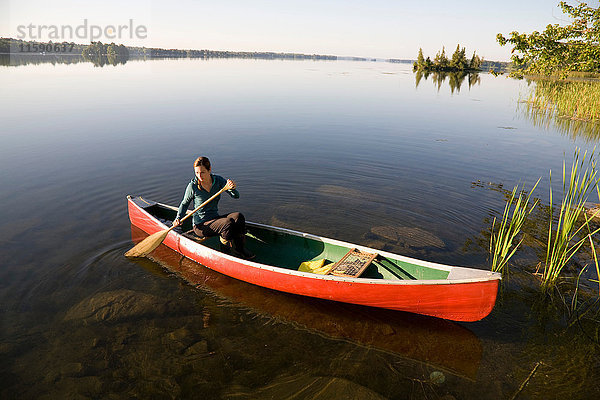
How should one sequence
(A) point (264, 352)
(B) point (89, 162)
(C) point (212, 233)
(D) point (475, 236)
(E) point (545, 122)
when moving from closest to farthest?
1. (A) point (264, 352)
2. (C) point (212, 233)
3. (D) point (475, 236)
4. (B) point (89, 162)
5. (E) point (545, 122)

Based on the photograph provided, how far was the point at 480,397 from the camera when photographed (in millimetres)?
4250

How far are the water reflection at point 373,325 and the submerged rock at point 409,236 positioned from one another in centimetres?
246

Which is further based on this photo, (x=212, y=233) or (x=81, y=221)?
(x=81, y=221)

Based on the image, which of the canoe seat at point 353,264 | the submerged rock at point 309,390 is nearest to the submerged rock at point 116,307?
the submerged rock at point 309,390

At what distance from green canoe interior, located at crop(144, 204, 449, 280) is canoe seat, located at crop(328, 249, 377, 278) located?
0.13 m

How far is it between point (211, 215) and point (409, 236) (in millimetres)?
4388

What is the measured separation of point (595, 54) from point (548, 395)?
25.9 feet

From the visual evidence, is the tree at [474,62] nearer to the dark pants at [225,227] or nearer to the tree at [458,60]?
the tree at [458,60]

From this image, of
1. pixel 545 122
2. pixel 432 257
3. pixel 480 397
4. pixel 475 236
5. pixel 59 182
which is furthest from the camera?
pixel 545 122

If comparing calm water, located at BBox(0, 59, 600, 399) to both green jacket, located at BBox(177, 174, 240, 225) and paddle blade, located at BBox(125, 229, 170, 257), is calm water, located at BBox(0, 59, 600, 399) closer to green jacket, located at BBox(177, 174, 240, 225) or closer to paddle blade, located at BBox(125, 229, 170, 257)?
paddle blade, located at BBox(125, 229, 170, 257)

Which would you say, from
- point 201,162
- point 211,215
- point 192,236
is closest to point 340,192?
point 211,215

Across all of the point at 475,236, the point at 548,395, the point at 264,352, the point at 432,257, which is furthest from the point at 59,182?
the point at 548,395

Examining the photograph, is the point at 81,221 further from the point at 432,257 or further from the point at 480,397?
the point at 480,397

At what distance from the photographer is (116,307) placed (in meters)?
5.69
